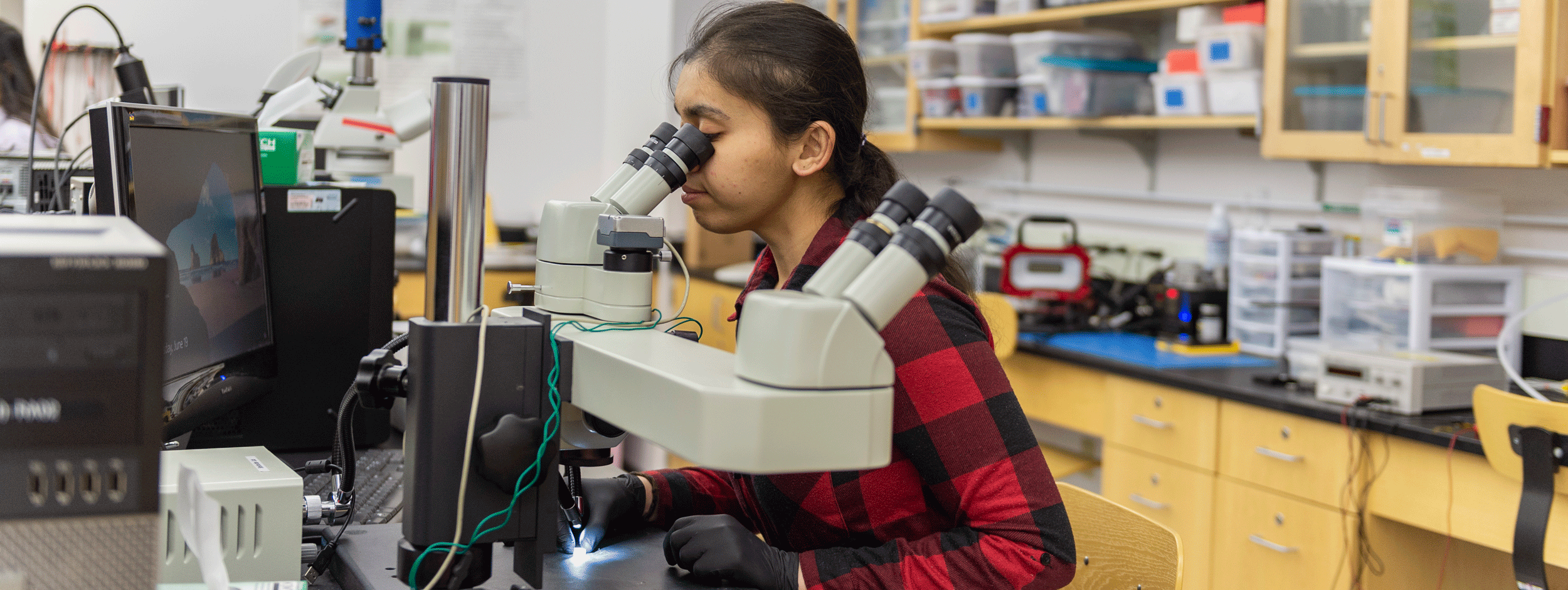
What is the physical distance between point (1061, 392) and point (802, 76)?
1.95m

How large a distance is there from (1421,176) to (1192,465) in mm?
914

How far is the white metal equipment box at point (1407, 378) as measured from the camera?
224 centimetres

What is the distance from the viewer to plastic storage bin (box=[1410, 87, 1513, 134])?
233 centimetres

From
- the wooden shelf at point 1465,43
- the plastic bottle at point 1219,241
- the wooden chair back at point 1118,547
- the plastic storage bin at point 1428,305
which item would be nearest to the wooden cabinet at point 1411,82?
the wooden shelf at point 1465,43

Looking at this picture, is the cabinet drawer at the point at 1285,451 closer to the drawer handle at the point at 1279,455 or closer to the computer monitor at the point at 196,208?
the drawer handle at the point at 1279,455

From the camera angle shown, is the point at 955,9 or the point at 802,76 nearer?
the point at 802,76

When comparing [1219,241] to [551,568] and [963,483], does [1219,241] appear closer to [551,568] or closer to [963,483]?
[963,483]

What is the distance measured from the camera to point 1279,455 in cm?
240

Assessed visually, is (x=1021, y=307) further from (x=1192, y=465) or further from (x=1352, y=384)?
(x=1352, y=384)

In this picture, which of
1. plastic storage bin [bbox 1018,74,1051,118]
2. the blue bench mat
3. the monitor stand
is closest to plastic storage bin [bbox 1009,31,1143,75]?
plastic storage bin [bbox 1018,74,1051,118]

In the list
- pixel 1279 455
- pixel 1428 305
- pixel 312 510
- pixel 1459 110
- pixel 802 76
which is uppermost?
pixel 1459 110

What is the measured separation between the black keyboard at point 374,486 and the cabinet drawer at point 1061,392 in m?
1.64

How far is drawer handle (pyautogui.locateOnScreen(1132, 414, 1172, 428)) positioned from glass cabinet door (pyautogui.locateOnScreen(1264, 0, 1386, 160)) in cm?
67

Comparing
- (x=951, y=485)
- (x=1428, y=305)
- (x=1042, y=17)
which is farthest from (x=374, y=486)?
(x=1042, y=17)
